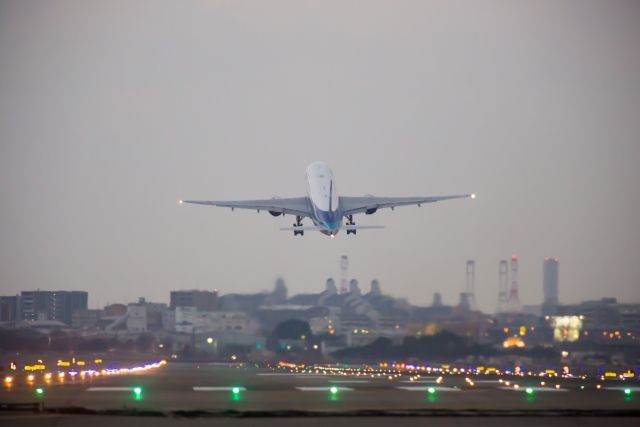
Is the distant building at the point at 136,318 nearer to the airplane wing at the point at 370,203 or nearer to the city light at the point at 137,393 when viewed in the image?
the airplane wing at the point at 370,203

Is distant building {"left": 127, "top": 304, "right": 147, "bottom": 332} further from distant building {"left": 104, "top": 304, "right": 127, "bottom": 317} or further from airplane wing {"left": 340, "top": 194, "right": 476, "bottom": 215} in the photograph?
airplane wing {"left": 340, "top": 194, "right": 476, "bottom": 215}

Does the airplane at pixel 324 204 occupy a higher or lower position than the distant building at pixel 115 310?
higher

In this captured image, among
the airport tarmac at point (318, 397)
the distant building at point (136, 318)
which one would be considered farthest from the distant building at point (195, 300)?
the airport tarmac at point (318, 397)

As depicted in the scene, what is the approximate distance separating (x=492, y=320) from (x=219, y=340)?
26.8 m

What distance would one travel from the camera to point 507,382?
8569 centimetres

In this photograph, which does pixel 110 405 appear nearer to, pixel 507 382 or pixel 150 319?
pixel 507 382

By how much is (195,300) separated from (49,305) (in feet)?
50.1

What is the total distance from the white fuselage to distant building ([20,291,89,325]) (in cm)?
2700

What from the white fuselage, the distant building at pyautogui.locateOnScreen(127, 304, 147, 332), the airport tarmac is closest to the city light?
the airport tarmac

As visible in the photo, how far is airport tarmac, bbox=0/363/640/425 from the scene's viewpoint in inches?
2320

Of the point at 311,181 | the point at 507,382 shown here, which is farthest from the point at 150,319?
the point at 507,382

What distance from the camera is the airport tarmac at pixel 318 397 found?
58.9 metres

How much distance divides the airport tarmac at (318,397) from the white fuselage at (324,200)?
78.8 feet

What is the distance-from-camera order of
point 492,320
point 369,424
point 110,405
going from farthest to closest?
point 492,320 < point 110,405 < point 369,424
